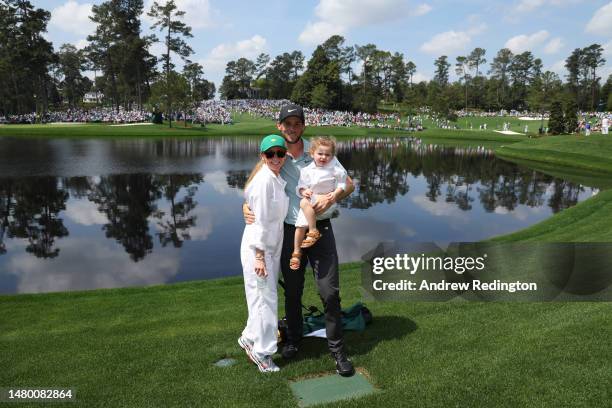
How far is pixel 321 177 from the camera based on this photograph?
442cm

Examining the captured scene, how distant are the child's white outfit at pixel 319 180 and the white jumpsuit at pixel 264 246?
193 mm

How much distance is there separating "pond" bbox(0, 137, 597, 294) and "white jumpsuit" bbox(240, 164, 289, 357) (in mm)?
5368

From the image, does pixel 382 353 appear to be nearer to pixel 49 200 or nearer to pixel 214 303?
pixel 214 303

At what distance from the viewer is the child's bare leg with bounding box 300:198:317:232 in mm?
4363

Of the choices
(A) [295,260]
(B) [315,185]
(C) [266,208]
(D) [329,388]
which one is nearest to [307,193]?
(B) [315,185]

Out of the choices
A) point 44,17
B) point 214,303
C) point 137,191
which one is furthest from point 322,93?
point 214,303

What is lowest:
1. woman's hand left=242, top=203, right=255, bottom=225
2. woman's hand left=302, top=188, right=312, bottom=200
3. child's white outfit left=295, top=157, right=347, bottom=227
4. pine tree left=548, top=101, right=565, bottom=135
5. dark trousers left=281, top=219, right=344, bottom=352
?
dark trousers left=281, top=219, right=344, bottom=352

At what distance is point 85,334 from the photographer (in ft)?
19.6

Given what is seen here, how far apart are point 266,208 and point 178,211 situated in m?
12.0

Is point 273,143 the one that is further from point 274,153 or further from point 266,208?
point 266,208

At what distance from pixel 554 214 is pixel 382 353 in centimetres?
1408

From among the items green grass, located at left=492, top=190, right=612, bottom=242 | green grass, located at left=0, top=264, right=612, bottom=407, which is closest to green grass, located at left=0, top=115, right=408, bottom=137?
green grass, located at left=492, top=190, right=612, bottom=242

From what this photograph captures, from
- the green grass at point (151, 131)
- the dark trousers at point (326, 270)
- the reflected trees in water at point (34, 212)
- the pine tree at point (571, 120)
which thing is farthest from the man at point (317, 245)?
the pine tree at point (571, 120)

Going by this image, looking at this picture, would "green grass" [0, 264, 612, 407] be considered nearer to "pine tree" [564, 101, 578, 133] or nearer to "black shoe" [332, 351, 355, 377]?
"black shoe" [332, 351, 355, 377]
